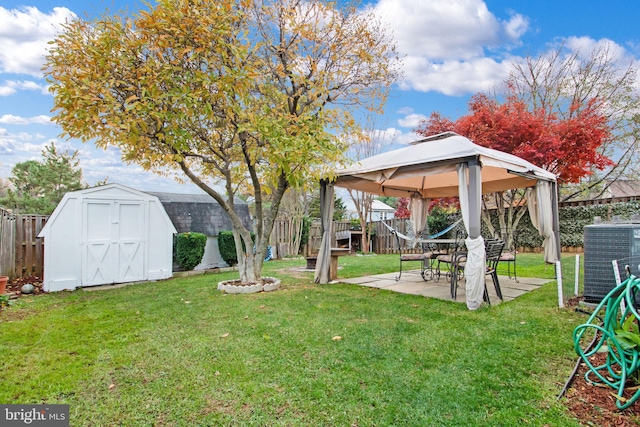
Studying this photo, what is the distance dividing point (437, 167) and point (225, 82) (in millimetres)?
3150

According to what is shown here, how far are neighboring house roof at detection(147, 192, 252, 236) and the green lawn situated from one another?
3.84 m

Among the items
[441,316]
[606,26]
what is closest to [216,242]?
[441,316]

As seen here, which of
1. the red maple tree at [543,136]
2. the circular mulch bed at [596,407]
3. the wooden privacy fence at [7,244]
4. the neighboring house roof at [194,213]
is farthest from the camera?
the red maple tree at [543,136]

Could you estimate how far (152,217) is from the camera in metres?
6.83

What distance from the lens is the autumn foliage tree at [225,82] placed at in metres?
4.22

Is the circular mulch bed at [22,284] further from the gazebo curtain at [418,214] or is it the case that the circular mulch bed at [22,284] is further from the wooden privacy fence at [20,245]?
the gazebo curtain at [418,214]

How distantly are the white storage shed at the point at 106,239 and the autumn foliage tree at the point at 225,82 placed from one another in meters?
1.06

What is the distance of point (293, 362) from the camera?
2.66m

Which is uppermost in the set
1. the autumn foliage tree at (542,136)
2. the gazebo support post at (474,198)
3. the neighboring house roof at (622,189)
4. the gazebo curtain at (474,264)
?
the autumn foliage tree at (542,136)

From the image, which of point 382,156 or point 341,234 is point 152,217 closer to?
point 382,156

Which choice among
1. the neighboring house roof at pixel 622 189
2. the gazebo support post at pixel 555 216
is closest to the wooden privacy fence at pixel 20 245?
the gazebo support post at pixel 555 216

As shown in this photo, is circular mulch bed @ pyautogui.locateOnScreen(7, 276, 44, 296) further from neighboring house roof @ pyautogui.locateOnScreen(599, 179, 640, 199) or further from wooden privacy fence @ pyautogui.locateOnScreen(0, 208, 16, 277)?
neighboring house roof @ pyautogui.locateOnScreen(599, 179, 640, 199)

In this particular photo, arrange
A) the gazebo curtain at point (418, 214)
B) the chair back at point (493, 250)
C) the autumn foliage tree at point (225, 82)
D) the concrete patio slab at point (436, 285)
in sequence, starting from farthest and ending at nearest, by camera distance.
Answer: the gazebo curtain at point (418, 214)
the concrete patio slab at point (436, 285)
the chair back at point (493, 250)
the autumn foliage tree at point (225, 82)

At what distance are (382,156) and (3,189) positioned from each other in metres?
16.0
